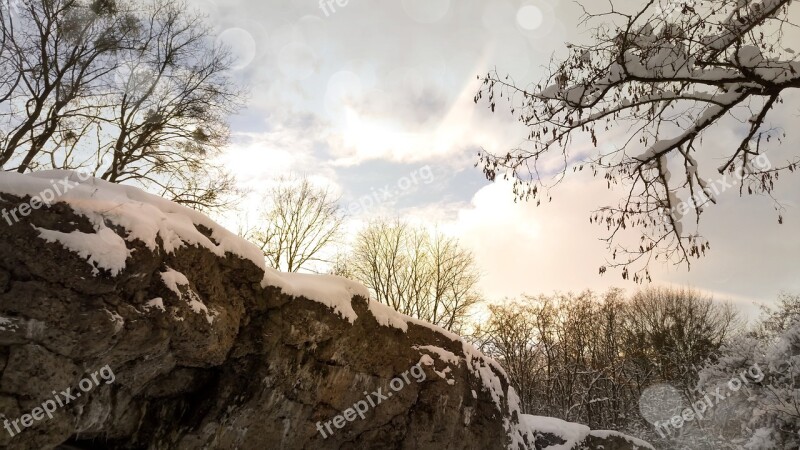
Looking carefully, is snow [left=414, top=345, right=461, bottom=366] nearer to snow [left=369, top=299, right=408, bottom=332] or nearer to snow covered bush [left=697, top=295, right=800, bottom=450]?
snow [left=369, top=299, right=408, bottom=332]

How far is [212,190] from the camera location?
14023 mm

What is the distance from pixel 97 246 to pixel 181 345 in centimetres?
129

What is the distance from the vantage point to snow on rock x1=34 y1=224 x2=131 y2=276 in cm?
338

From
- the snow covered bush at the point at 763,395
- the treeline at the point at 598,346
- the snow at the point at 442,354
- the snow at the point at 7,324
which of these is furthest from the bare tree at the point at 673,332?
the snow at the point at 7,324

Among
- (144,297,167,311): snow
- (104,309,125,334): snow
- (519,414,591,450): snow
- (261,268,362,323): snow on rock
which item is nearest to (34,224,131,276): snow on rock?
(104,309,125,334): snow

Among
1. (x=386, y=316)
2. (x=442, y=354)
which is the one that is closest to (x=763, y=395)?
(x=442, y=354)

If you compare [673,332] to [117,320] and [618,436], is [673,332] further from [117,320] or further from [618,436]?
[117,320]

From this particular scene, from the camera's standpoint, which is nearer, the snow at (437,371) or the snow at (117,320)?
the snow at (117,320)

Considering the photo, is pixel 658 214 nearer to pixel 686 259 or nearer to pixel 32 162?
pixel 686 259

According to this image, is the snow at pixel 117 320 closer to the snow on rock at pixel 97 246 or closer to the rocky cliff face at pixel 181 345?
the rocky cliff face at pixel 181 345

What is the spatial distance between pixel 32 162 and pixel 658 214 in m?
13.4

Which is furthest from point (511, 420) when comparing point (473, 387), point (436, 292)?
point (436, 292)

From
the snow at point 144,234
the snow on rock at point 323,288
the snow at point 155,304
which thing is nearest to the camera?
the snow at point 144,234

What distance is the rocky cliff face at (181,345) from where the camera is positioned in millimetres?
3328
